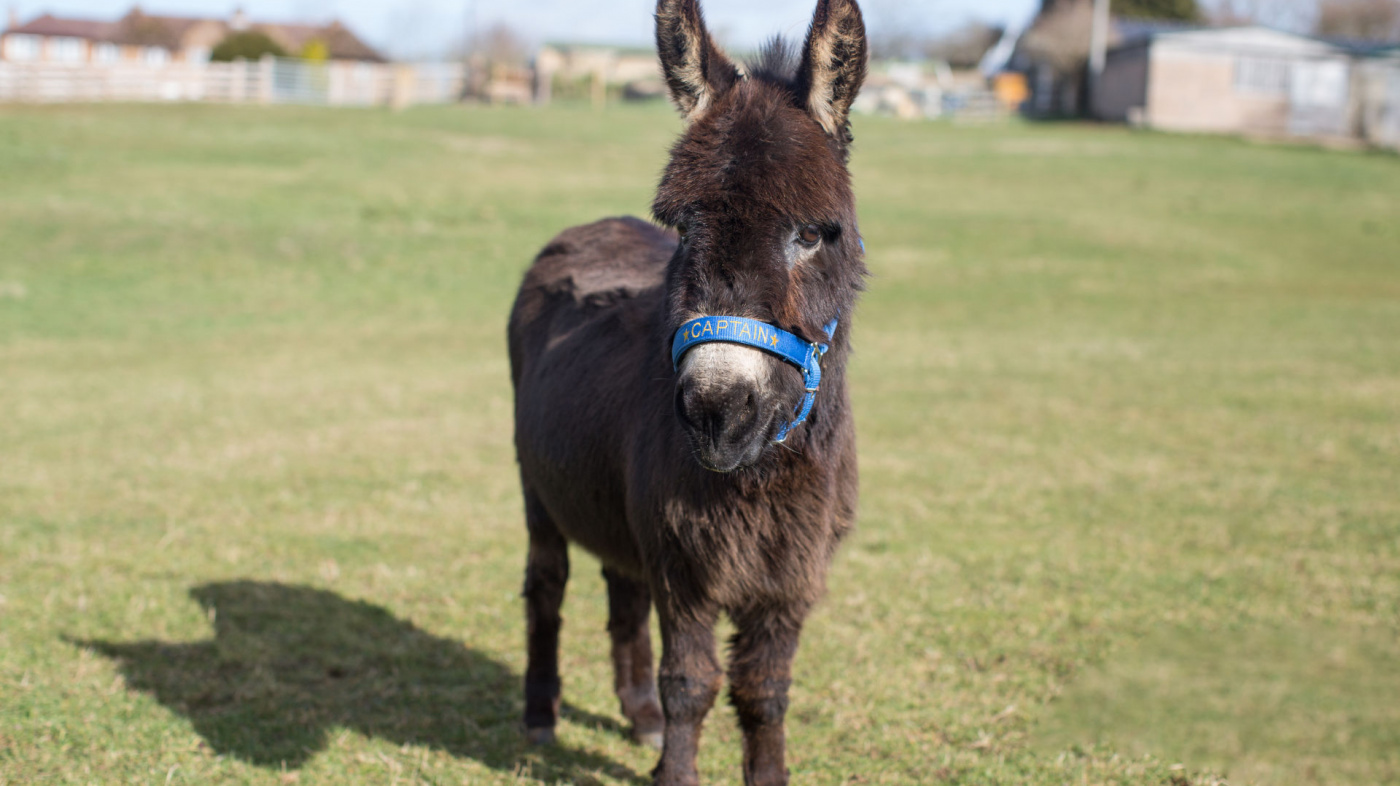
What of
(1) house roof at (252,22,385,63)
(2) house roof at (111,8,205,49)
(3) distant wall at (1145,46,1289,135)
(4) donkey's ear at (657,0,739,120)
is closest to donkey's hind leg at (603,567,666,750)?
(4) donkey's ear at (657,0,739,120)

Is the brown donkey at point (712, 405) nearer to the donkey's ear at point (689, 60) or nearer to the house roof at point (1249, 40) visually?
the donkey's ear at point (689, 60)

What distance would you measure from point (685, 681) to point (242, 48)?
54.8 meters

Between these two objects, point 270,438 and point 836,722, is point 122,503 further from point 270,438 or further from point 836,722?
point 836,722

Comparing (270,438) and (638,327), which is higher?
(638,327)

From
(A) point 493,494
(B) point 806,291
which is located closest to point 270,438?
(A) point 493,494

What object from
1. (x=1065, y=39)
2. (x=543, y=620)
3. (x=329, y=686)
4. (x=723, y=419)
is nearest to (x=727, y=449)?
(x=723, y=419)

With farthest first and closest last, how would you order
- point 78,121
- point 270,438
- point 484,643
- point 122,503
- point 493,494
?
point 78,121 < point 270,438 < point 493,494 < point 122,503 < point 484,643

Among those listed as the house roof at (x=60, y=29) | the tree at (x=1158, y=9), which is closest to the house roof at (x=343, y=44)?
the house roof at (x=60, y=29)

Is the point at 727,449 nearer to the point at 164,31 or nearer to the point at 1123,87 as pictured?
the point at 1123,87

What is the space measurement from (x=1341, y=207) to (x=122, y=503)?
28.6 metres

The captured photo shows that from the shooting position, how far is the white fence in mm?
38094

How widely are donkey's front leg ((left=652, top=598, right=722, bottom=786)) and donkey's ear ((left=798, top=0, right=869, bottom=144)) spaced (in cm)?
169

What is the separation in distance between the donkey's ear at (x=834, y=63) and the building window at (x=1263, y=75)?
51068mm

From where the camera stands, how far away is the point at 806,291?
9.86 ft
